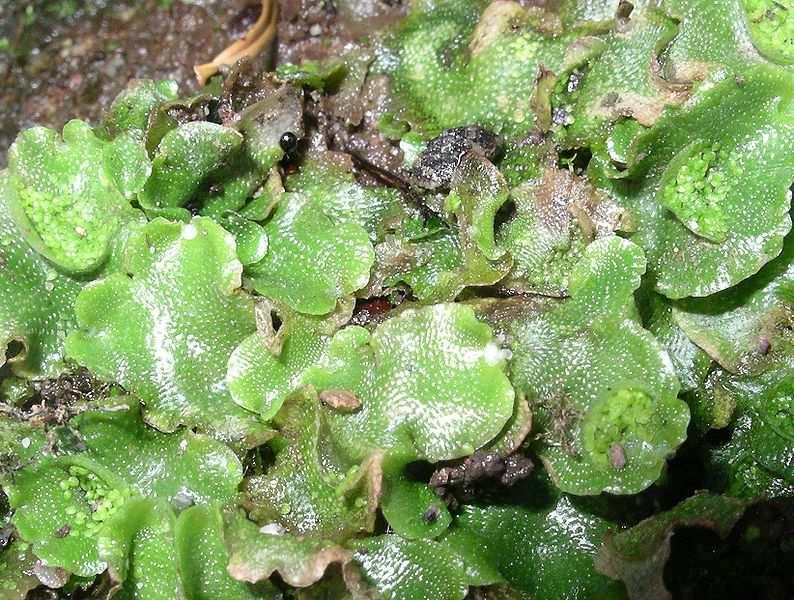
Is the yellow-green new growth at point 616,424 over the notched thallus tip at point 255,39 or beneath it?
beneath

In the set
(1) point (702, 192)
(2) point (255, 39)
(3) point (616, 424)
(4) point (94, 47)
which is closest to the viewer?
(3) point (616, 424)

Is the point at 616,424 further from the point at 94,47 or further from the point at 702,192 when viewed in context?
the point at 94,47

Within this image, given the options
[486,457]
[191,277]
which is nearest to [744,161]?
[486,457]

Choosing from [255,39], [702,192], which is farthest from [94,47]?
[702,192]

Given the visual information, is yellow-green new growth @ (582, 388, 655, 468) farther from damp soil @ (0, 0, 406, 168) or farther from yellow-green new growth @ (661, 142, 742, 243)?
damp soil @ (0, 0, 406, 168)

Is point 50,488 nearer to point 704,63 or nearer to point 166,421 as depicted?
point 166,421

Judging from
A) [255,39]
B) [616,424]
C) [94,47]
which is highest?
[255,39]

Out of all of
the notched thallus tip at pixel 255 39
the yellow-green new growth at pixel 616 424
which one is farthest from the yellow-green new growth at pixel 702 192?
the notched thallus tip at pixel 255 39

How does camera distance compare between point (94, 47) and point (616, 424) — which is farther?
point (94, 47)

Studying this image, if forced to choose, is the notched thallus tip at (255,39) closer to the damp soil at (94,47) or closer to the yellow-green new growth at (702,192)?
the damp soil at (94,47)

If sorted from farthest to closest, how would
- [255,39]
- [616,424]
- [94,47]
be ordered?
[94,47] < [255,39] < [616,424]
